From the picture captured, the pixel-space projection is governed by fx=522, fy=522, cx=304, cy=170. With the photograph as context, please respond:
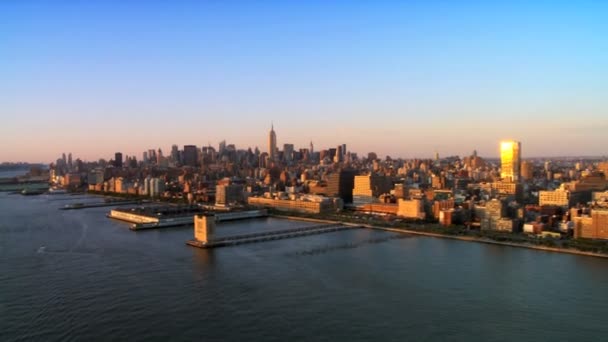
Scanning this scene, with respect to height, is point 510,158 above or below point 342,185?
above

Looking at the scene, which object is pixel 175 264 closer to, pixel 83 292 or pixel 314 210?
pixel 83 292

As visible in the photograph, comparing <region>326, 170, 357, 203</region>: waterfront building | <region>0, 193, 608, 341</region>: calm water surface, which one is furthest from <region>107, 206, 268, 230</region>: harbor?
<region>326, 170, 357, 203</region>: waterfront building

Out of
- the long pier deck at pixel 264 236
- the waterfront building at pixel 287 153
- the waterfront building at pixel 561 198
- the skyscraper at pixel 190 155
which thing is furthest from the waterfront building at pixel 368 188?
the skyscraper at pixel 190 155

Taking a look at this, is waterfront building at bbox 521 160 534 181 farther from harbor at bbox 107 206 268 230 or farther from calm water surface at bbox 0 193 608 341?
calm water surface at bbox 0 193 608 341

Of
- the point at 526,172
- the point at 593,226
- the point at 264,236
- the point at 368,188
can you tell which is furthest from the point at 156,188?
the point at 526,172

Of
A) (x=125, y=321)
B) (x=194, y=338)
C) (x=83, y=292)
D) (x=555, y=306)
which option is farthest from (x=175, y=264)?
(x=555, y=306)

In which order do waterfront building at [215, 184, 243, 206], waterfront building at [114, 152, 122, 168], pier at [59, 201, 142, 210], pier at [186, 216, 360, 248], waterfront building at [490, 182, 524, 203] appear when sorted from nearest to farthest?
pier at [186, 216, 360, 248] → waterfront building at [490, 182, 524, 203] → pier at [59, 201, 142, 210] → waterfront building at [215, 184, 243, 206] → waterfront building at [114, 152, 122, 168]

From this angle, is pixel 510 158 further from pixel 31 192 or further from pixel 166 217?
pixel 31 192

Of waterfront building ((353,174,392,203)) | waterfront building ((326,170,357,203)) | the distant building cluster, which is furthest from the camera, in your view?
waterfront building ((326,170,357,203))
